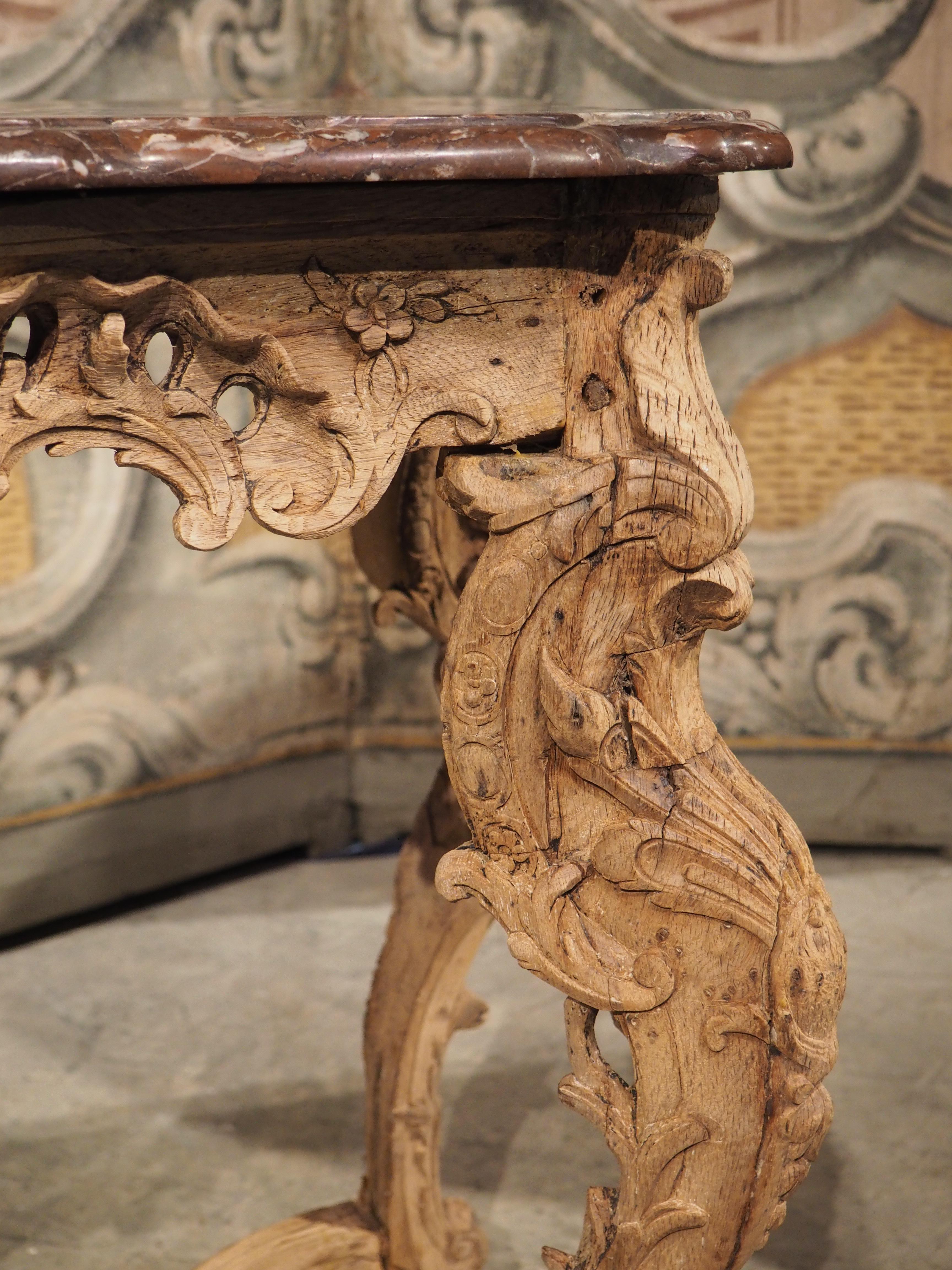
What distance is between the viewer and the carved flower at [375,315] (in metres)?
0.79

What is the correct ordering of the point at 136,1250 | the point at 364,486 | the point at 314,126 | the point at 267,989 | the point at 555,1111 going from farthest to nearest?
the point at 267,989
the point at 555,1111
the point at 136,1250
the point at 364,486
the point at 314,126

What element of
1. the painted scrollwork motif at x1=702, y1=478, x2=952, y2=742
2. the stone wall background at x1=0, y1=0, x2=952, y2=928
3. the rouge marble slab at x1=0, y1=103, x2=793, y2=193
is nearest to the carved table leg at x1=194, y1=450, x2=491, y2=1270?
the rouge marble slab at x1=0, y1=103, x2=793, y2=193

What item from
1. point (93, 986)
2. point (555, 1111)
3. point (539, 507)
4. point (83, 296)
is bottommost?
point (93, 986)

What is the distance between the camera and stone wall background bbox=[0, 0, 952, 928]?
2316 mm

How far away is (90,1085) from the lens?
6.12 feet

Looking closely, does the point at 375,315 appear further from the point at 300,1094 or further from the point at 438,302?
the point at 300,1094

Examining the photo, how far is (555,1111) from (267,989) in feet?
1.77

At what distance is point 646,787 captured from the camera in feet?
2.83

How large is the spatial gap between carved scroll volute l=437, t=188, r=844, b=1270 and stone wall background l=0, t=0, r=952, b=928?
1.58 meters

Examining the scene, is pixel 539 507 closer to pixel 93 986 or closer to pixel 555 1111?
pixel 555 1111

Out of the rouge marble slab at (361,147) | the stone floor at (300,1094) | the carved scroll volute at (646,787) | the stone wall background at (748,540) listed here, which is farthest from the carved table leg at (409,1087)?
the stone wall background at (748,540)

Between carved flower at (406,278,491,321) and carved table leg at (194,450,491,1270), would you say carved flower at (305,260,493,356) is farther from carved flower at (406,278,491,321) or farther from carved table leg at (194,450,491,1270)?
carved table leg at (194,450,491,1270)

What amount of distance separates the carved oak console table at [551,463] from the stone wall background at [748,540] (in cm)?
156

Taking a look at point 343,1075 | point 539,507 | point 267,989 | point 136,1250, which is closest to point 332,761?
point 267,989
